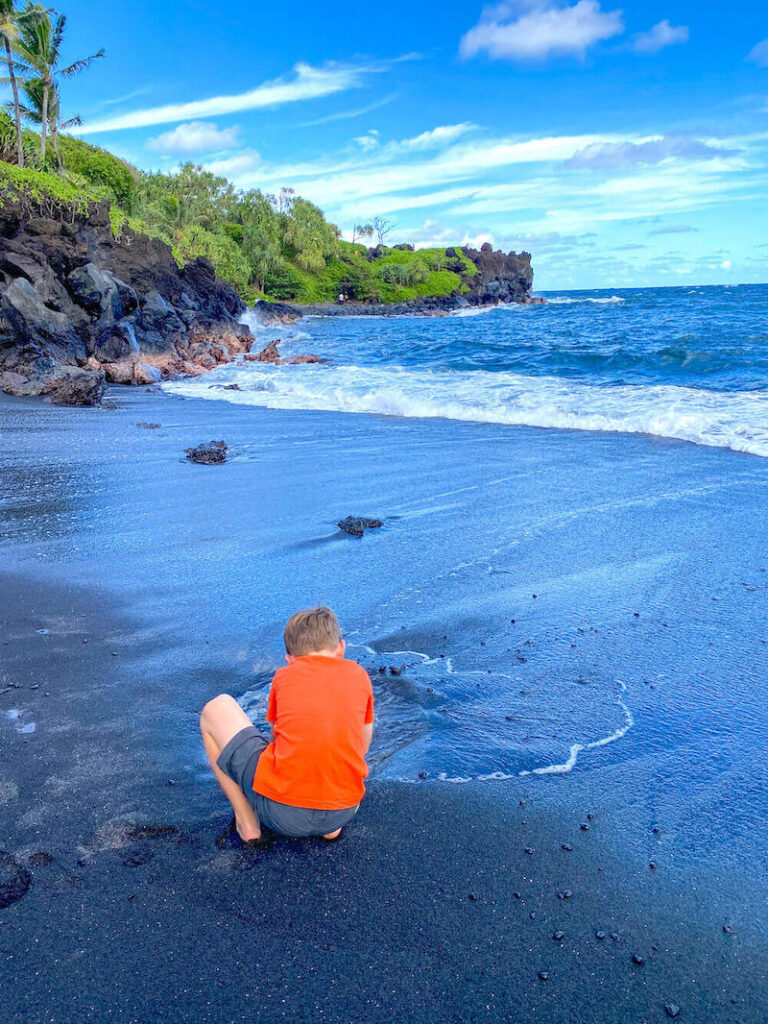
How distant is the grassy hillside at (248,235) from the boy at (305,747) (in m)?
26.6

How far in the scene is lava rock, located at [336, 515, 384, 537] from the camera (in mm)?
6466

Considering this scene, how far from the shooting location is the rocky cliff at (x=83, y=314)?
1622cm

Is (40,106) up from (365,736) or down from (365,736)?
up

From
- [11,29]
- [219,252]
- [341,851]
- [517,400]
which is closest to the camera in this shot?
[341,851]

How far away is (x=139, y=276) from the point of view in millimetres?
28578

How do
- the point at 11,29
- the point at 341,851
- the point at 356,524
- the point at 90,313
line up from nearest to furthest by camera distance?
the point at 341,851 → the point at 356,524 → the point at 90,313 → the point at 11,29

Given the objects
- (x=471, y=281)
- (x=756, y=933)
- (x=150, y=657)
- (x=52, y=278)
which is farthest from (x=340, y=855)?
(x=471, y=281)

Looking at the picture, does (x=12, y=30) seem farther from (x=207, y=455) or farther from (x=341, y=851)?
(x=341, y=851)

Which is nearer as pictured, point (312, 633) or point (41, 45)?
point (312, 633)

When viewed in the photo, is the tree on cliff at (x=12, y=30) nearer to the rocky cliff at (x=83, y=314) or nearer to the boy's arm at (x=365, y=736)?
the rocky cliff at (x=83, y=314)

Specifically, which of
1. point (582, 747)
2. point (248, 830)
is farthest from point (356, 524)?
point (248, 830)

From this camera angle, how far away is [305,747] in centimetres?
262

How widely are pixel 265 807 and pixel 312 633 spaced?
2.18ft

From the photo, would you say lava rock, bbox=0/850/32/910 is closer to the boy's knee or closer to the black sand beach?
the black sand beach
